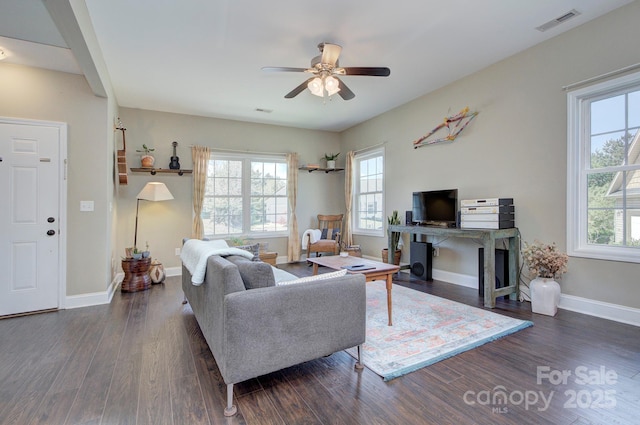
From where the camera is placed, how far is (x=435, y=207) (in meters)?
4.35

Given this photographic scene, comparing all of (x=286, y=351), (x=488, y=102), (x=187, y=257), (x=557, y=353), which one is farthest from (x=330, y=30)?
(x=557, y=353)

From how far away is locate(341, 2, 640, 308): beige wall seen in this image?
2.86 metres

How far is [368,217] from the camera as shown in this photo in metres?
6.13

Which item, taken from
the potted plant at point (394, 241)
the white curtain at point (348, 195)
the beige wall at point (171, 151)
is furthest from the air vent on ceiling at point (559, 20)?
the beige wall at point (171, 151)

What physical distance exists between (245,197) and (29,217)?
3.17 meters

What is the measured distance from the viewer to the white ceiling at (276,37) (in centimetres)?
262

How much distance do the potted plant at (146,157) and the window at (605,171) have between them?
5712mm

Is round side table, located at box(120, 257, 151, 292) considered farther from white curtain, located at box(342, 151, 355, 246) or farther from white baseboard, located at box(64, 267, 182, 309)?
white curtain, located at box(342, 151, 355, 246)

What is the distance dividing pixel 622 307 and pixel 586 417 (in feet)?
6.24

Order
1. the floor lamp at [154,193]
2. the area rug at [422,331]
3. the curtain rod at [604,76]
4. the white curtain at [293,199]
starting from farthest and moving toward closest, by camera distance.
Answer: the white curtain at [293,199] < the floor lamp at [154,193] < the curtain rod at [604,76] < the area rug at [422,331]

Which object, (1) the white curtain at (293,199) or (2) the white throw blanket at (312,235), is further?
(1) the white curtain at (293,199)

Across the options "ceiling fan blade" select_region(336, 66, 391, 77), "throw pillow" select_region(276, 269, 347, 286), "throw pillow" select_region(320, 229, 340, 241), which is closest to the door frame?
"throw pillow" select_region(276, 269, 347, 286)

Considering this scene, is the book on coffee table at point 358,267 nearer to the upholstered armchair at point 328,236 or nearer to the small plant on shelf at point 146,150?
the upholstered armchair at point 328,236

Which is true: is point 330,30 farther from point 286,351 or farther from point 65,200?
point 65,200
